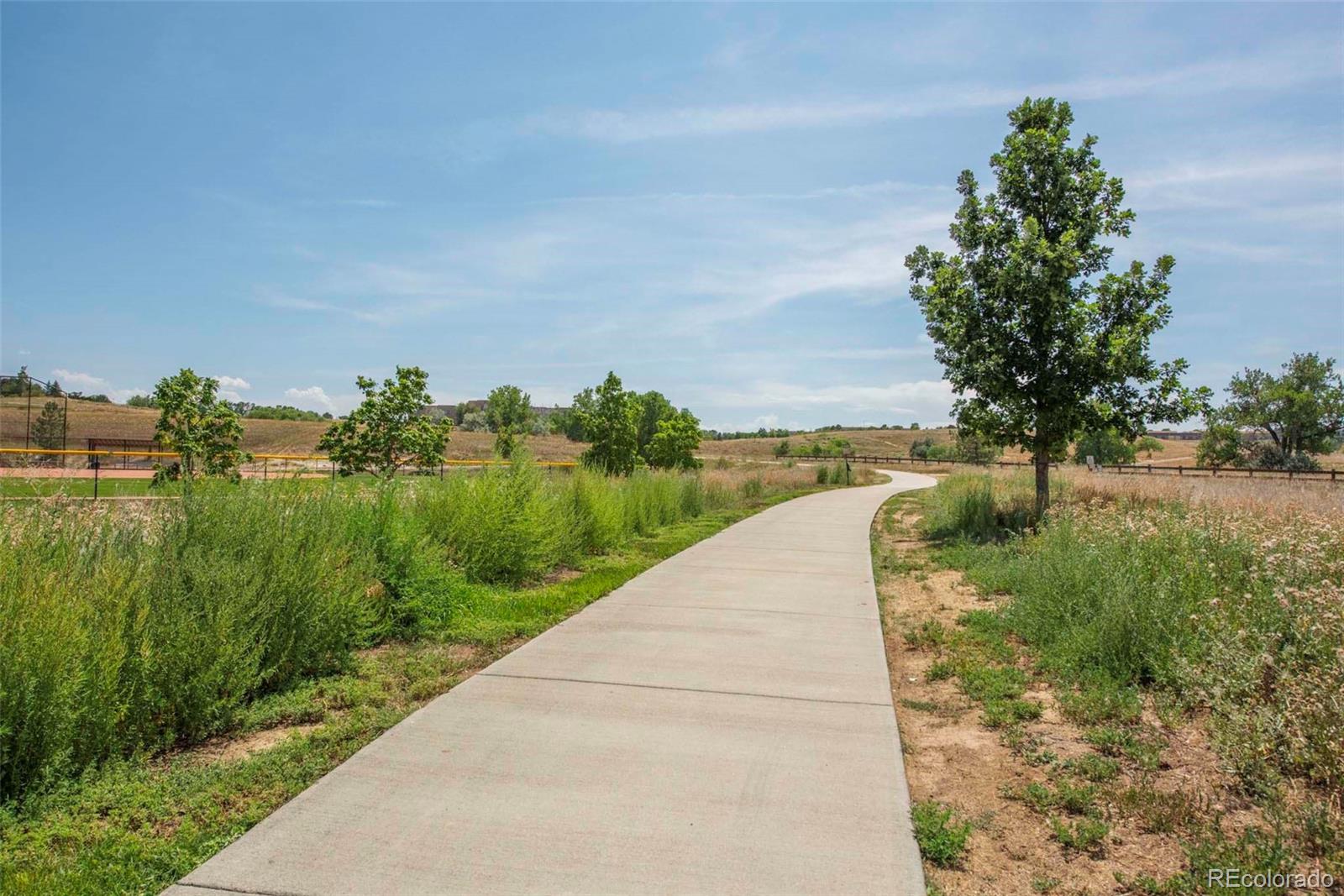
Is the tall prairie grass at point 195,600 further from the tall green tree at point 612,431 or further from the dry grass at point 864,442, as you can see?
the dry grass at point 864,442

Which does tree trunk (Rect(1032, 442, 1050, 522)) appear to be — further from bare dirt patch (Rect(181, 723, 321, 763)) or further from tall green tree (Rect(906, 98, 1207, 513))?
bare dirt patch (Rect(181, 723, 321, 763))

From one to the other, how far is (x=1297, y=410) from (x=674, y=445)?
46.5 m

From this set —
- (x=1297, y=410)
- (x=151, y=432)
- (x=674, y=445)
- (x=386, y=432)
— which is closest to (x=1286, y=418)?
(x=1297, y=410)

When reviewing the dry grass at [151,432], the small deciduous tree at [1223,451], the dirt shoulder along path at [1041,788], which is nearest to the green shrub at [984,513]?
the dirt shoulder along path at [1041,788]

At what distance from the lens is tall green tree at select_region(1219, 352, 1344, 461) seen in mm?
54812

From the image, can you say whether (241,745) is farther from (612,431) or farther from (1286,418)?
(1286,418)

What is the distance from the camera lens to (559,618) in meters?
8.43

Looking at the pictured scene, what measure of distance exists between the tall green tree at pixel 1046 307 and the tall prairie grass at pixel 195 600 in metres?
10.2

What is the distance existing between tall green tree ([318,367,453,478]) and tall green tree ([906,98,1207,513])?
11891 mm

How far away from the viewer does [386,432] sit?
19391 millimetres

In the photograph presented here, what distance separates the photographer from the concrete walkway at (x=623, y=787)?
345cm

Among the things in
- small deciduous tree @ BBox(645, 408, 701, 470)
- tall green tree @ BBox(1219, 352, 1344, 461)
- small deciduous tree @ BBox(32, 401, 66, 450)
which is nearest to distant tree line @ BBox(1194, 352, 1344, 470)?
tall green tree @ BBox(1219, 352, 1344, 461)

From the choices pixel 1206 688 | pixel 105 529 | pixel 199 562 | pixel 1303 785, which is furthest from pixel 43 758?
pixel 1206 688

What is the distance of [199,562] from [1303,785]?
648 cm
